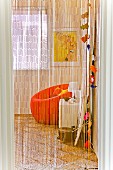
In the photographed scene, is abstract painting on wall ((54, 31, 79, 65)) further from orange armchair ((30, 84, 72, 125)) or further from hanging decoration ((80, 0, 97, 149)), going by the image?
orange armchair ((30, 84, 72, 125))

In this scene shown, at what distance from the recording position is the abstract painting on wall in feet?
7.97

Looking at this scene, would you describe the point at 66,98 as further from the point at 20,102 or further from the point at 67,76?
the point at 20,102

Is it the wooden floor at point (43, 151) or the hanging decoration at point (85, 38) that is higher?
the hanging decoration at point (85, 38)

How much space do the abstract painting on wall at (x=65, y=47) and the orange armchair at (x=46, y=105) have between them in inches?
8.9

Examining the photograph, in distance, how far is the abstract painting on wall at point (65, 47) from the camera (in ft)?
7.97

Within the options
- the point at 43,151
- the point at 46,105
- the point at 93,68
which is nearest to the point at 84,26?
the point at 93,68

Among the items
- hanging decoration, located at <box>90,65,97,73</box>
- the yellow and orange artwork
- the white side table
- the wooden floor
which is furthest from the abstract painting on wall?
the wooden floor
